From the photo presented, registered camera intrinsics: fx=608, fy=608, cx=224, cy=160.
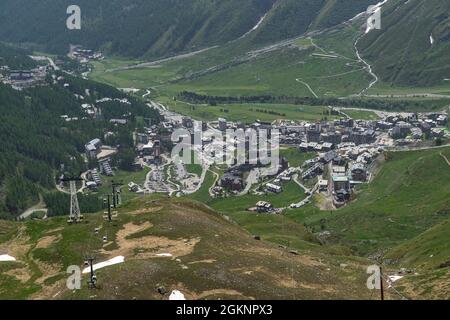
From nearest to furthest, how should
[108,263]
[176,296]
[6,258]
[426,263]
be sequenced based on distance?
[176,296], [108,263], [6,258], [426,263]

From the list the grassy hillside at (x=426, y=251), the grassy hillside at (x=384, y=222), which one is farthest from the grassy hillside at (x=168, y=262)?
the grassy hillside at (x=384, y=222)

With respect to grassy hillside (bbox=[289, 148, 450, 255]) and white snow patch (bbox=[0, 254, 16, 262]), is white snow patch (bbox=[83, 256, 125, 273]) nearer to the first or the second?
white snow patch (bbox=[0, 254, 16, 262])

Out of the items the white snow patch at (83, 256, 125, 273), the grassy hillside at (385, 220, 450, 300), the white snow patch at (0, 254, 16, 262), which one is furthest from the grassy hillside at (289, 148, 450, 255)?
the white snow patch at (0, 254, 16, 262)

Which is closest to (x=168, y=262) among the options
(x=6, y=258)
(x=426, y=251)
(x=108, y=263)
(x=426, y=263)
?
(x=108, y=263)

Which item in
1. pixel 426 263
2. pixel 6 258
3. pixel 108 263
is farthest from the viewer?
pixel 426 263

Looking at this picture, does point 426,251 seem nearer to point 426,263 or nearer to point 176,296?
point 426,263

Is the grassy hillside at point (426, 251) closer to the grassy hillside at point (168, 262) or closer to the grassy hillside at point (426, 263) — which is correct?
the grassy hillside at point (426, 263)
